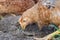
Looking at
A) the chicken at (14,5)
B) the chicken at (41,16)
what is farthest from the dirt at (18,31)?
the chicken at (14,5)

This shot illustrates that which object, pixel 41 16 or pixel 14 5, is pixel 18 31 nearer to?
pixel 41 16

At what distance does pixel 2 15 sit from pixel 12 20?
0.69 meters

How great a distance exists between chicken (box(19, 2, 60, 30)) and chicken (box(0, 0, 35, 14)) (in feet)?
3.53

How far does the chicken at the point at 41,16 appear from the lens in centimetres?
421

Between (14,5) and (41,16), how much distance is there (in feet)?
5.61

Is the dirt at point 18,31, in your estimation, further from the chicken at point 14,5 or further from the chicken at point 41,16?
the chicken at point 14,5

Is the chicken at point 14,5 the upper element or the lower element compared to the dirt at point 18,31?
upper

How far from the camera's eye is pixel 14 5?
5.96 meters

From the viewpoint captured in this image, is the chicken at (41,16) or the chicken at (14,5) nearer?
the chicken at (41,16)

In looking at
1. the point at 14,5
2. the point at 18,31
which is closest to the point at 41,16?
the point at 18,31

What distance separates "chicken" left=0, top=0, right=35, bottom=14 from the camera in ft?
19.4

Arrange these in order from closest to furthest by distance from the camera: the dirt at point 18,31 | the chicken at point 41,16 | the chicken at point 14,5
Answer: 1. the dirt at point 18,31
2. the chicken at point 41,16
3. the chicken at point 14,5

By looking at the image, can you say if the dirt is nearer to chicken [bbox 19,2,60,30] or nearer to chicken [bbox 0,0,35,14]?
chicken [bbox 19,2,60,30]

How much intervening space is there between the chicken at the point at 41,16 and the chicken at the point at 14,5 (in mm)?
1075
